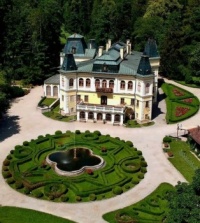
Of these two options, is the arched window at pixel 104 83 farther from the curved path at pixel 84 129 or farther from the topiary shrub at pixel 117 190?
the topiary shrub at pixel 117 190

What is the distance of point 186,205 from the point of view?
2895 cm

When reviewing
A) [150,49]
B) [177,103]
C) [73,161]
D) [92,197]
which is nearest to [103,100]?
[150,49]

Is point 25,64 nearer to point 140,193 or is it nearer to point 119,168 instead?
point 119,168

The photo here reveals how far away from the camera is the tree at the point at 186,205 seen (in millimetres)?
28281

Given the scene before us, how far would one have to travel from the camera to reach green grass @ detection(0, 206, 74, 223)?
122 feet

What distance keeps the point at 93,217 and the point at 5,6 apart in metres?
65.8

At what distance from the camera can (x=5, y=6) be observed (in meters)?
89.7

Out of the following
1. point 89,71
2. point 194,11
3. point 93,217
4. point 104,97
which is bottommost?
point 93,217

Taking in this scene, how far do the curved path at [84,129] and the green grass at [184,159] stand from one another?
90 centimetres

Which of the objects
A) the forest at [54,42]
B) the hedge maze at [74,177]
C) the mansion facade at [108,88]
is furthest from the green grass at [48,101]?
the hedge maze at [74,177]

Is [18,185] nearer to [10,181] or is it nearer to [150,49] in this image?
[10,181]

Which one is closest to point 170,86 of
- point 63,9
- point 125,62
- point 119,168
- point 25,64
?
point 125,62

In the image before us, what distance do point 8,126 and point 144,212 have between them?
30.3 m

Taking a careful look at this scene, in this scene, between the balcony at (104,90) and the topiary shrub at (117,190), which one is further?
the balcony at (104,90)
